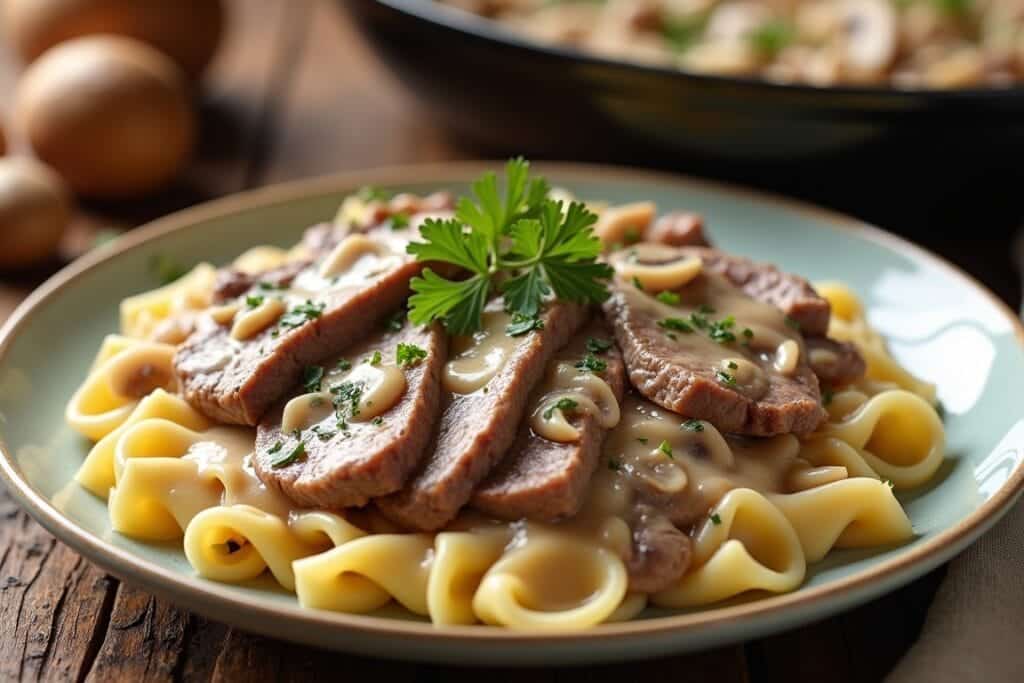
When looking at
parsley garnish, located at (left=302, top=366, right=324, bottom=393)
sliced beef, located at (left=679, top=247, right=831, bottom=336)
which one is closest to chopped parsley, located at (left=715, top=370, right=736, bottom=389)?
sliced beef, located at (left=679, top=247, right=831, bottom=336)

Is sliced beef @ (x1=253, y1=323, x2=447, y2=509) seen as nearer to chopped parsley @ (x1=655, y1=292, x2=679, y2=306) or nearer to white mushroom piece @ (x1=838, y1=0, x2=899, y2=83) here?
chopped parsley @ (x1=655, y1=292, x2=679, y2=306)

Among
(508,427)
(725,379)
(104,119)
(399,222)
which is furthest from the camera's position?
(104,119)

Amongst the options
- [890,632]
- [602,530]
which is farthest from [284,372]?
[890,632]

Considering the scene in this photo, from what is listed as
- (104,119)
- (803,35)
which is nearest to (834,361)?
(803,35)

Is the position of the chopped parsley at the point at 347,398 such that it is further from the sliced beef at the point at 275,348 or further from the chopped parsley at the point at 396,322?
the chopped parsley at the point at 396,322

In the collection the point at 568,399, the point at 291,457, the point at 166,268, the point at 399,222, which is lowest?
the point at 166,268

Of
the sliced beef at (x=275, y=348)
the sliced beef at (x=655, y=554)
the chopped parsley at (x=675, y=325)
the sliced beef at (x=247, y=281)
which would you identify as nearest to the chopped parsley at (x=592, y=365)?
the chopped parsley at (x=675, y=325)

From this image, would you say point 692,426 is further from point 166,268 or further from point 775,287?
point 166,268
